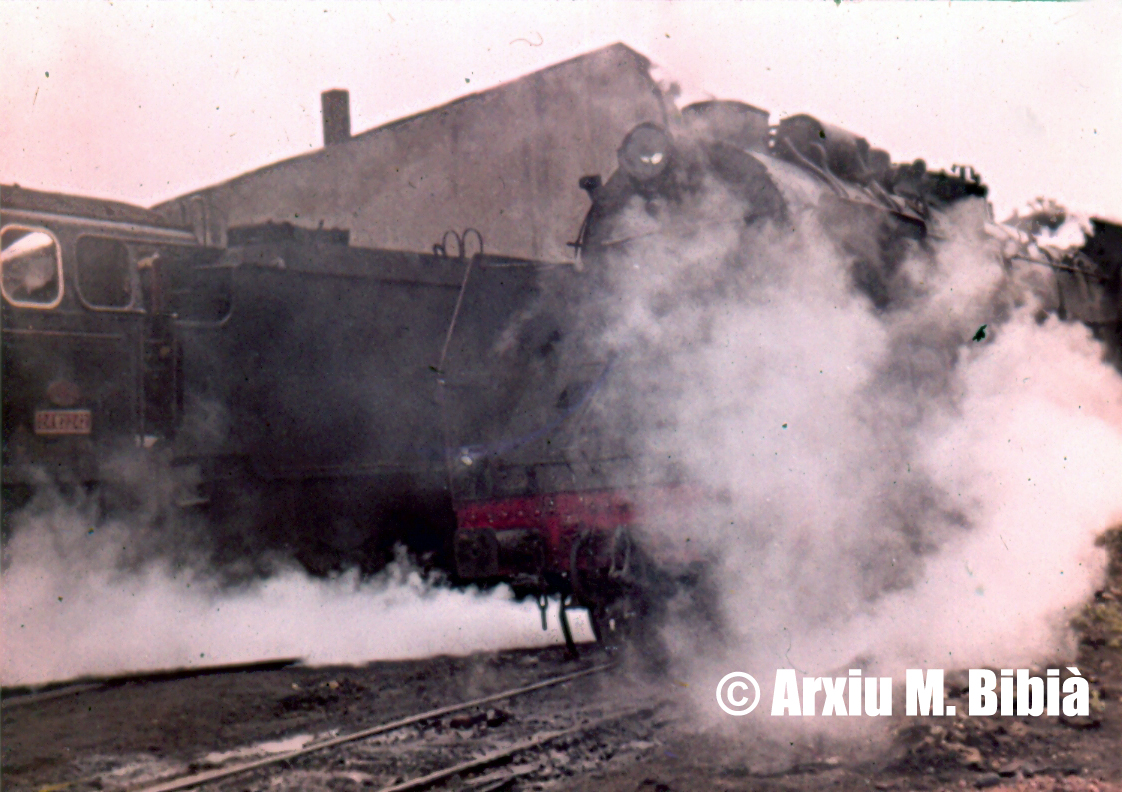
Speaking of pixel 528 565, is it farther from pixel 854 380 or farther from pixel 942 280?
pixel 942 280

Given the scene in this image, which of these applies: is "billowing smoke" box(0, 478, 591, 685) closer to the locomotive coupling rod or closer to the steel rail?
the locomotive coupling rod

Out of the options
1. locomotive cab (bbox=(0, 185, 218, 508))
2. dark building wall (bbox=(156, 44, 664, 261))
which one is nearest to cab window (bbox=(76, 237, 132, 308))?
locomotive cab (bbox=(0, 185, 218, 508))

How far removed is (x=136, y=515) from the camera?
6754mm

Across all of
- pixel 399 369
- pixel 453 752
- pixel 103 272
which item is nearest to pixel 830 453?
pixel 453 752

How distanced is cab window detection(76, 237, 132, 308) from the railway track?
133 inches

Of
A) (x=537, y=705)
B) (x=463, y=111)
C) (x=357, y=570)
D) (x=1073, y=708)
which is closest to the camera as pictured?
(x=1073, y=708)

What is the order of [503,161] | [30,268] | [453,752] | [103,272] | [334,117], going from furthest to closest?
[334,117] → [503,161] → [103,272] → [30,268] → [453,752]

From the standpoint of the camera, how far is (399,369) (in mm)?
8578

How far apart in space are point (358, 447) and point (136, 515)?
1868mm

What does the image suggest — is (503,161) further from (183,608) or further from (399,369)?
(183,608)

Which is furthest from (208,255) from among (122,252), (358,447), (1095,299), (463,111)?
(463,111)

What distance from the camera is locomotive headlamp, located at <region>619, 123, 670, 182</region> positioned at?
6.27 metres

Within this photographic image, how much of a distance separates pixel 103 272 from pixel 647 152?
3.70m

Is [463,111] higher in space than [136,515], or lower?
higher
